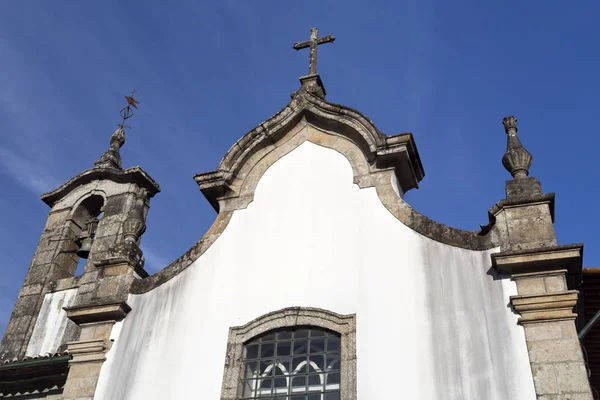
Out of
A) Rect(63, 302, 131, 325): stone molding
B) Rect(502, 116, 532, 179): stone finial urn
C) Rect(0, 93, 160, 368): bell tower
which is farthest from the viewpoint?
Rect(0, 93, 160, 368): bell tower

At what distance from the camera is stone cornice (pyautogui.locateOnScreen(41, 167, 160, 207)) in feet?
36.7

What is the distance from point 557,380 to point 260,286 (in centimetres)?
333

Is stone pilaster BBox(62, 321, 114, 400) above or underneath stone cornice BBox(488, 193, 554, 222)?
underneath

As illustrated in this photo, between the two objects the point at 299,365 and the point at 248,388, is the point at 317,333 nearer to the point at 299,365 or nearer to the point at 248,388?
the point at 299,365

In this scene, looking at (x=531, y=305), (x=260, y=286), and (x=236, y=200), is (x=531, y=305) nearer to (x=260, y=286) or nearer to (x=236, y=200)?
(x=260, y=286)

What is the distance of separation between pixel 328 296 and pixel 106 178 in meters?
5.58

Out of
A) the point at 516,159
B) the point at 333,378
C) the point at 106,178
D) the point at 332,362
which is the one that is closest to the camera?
the point at 333,378

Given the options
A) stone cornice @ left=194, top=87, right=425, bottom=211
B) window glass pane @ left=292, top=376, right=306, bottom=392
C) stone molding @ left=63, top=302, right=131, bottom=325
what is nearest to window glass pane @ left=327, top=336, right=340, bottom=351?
window glass pane @ left=292, top=376, right=306, bottom=392

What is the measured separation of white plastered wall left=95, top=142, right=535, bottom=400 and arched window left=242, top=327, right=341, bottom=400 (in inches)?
11.8

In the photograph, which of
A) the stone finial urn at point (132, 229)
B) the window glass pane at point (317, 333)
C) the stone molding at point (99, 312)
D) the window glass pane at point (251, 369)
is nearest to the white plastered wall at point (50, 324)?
the stone molding at point (99, 312)

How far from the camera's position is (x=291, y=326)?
737 centimetres

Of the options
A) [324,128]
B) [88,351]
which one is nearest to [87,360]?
[88,351]

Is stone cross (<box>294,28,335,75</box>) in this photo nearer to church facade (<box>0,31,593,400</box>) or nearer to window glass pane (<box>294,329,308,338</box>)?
church facade (<box>0,31,593,400</box>)

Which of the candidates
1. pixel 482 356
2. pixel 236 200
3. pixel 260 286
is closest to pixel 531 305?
pixel 482 356
